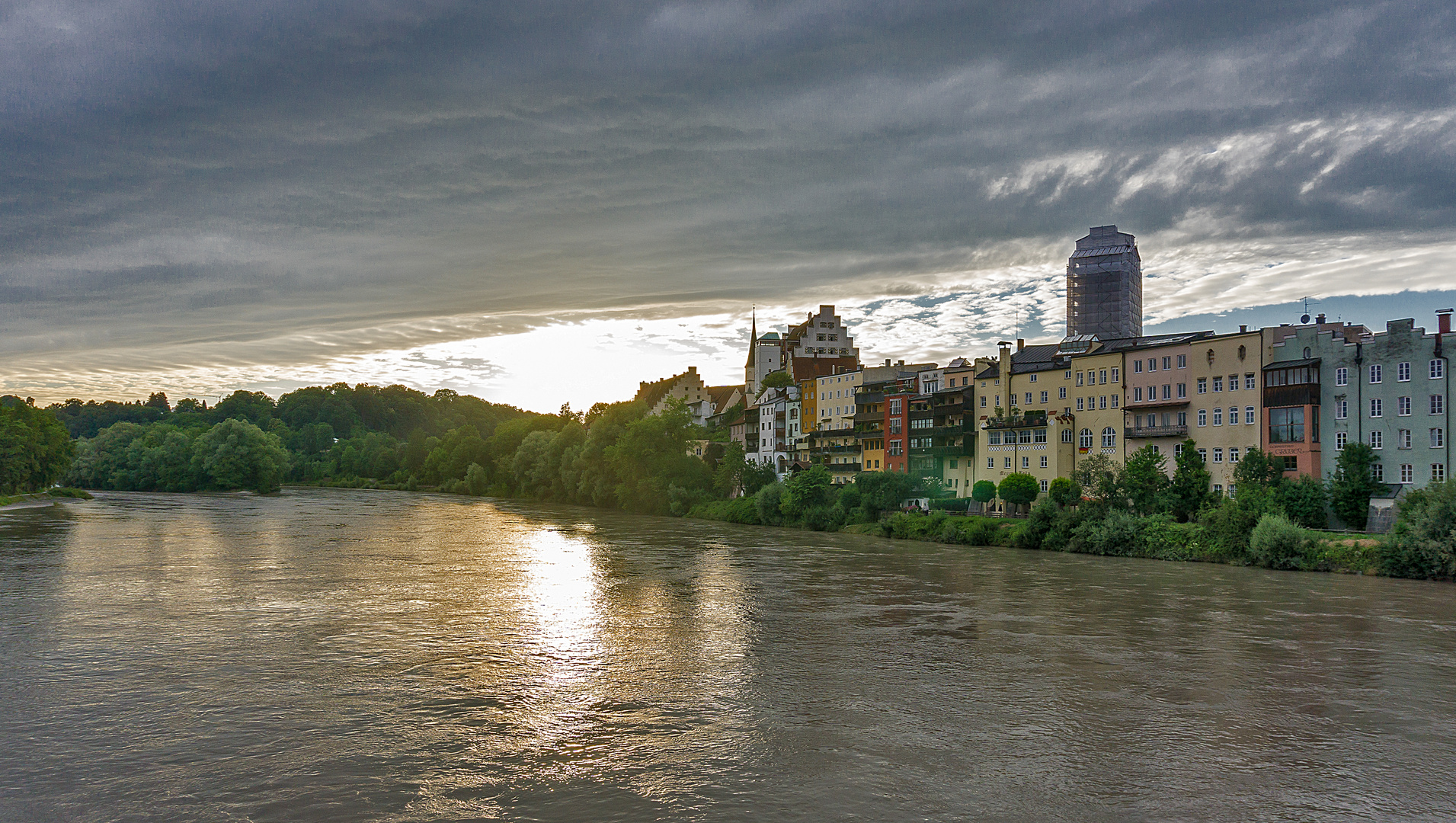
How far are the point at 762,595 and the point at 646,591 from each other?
453 centimetres

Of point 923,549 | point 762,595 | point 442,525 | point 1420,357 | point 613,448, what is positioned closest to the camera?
point 762,595

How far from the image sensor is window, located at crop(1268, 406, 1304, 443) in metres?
53.3

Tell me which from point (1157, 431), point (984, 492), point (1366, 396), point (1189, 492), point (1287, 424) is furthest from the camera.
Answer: point (984, 492)

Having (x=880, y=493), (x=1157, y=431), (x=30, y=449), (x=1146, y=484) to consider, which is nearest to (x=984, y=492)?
(x=880, y=493)

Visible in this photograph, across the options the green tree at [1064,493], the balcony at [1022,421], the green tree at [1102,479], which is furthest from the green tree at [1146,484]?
the balcony at [1022,421]

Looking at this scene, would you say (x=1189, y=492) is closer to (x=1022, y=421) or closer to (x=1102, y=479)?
(x=1102, y=479)

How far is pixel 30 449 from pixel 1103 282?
5129 inches

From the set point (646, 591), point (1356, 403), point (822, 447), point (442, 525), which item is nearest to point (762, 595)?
point (646, 591)

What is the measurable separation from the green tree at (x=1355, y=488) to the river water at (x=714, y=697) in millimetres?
8897

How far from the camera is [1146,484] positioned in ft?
185

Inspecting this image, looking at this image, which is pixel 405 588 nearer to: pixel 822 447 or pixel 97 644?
pixel 97 644

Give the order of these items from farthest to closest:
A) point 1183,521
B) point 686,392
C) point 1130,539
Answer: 1. point 686,392
2. point 1183,521
3. point 1130,539

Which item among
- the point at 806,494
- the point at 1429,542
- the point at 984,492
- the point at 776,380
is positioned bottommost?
the point at 1429,542

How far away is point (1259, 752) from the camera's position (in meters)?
16.6
